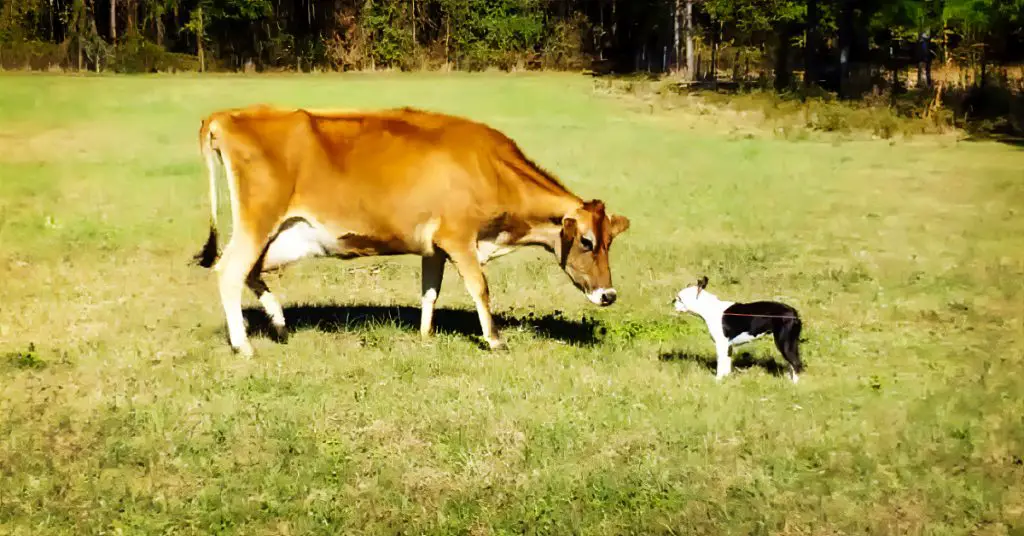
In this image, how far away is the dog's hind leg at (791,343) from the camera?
8.98m

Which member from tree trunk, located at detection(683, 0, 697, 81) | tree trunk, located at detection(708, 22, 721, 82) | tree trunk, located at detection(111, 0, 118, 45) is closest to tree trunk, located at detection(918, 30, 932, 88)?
tree trunk, located at detection(708, 22, 721, 82)

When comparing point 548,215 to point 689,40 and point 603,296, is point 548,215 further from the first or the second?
point 689,40

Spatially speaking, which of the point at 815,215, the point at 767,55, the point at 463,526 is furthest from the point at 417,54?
the point at 463,526

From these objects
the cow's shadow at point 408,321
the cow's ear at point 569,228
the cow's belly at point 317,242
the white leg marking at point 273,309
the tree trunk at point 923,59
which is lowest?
the cow's shadow at point 408,321

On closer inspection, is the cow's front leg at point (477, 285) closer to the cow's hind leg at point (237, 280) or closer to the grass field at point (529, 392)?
the grass field at point (529, 392)

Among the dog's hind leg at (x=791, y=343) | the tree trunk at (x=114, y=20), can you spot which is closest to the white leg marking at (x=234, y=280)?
the dog's hind leg at (x=791, y=343)

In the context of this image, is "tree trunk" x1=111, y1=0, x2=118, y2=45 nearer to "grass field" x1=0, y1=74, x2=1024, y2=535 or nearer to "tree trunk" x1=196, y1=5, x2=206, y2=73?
"tree trunk" x1=196, y1=5, x2=206, y2=73

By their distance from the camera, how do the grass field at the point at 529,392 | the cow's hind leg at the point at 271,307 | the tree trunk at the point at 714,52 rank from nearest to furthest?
the grass field at the point at 529,392
the cow's hind leg at the point at 271,307
the tree trunk at the point at 714,52

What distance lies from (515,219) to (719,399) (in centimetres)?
274

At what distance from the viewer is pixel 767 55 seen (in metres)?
58.4

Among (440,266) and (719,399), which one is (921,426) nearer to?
(719,399)

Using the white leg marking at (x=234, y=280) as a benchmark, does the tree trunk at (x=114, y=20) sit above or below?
above

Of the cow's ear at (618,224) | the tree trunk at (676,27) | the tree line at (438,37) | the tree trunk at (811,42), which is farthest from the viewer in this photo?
the tree trunk at (676,27)

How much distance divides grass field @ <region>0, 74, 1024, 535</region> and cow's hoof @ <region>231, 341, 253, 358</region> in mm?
158
